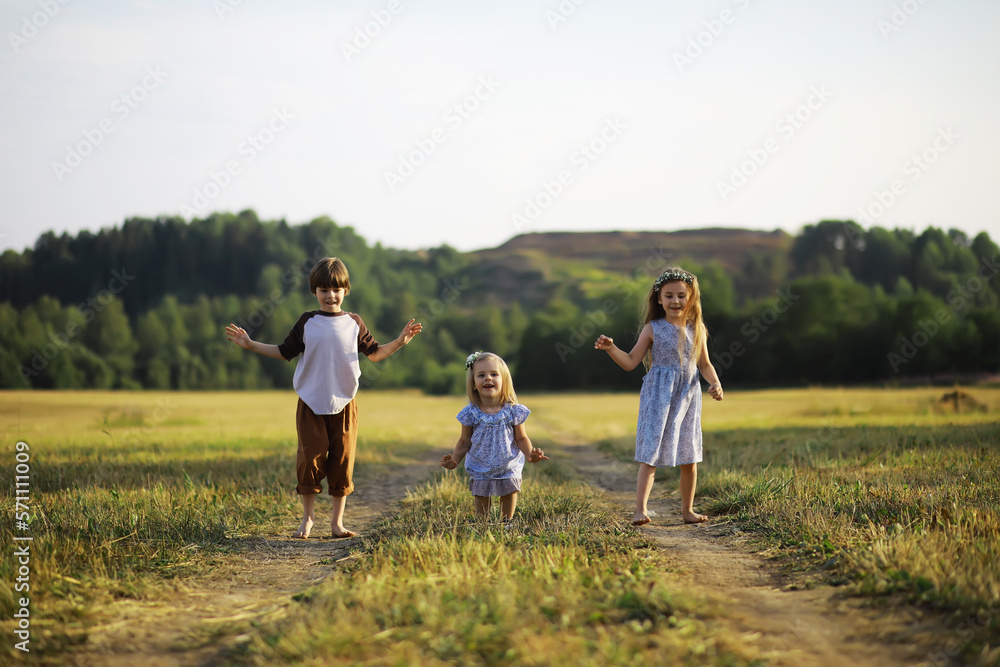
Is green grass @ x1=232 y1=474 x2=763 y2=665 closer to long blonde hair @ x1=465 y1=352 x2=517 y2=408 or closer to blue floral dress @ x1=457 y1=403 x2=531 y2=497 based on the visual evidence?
blue floral dress @ x1=457 y1=403 x2=531 y2=497

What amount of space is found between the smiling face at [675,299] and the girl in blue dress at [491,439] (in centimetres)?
166

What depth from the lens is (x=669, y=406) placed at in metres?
6.71

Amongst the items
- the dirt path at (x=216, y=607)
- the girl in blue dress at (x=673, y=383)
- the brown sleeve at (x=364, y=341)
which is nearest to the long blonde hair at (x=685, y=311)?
the girl in blue dress at (x=673, y=383)

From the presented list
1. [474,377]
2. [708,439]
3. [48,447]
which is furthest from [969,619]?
[48,447]

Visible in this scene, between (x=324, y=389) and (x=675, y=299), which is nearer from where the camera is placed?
(x=324, y=389)

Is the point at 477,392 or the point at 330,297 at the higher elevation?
the point at 330,297

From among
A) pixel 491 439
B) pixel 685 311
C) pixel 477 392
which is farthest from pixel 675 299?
pixel 491 439

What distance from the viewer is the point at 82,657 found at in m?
3.45

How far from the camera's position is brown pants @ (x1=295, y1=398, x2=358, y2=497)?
6477 mm

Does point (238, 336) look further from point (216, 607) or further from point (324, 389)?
point (216, 607)

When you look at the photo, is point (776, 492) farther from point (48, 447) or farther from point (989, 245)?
point (989, 245)

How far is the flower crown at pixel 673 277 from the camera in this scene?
680cm

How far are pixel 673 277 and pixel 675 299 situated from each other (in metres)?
0.21

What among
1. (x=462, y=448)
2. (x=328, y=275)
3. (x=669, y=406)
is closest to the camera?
(x=462, y=448)
